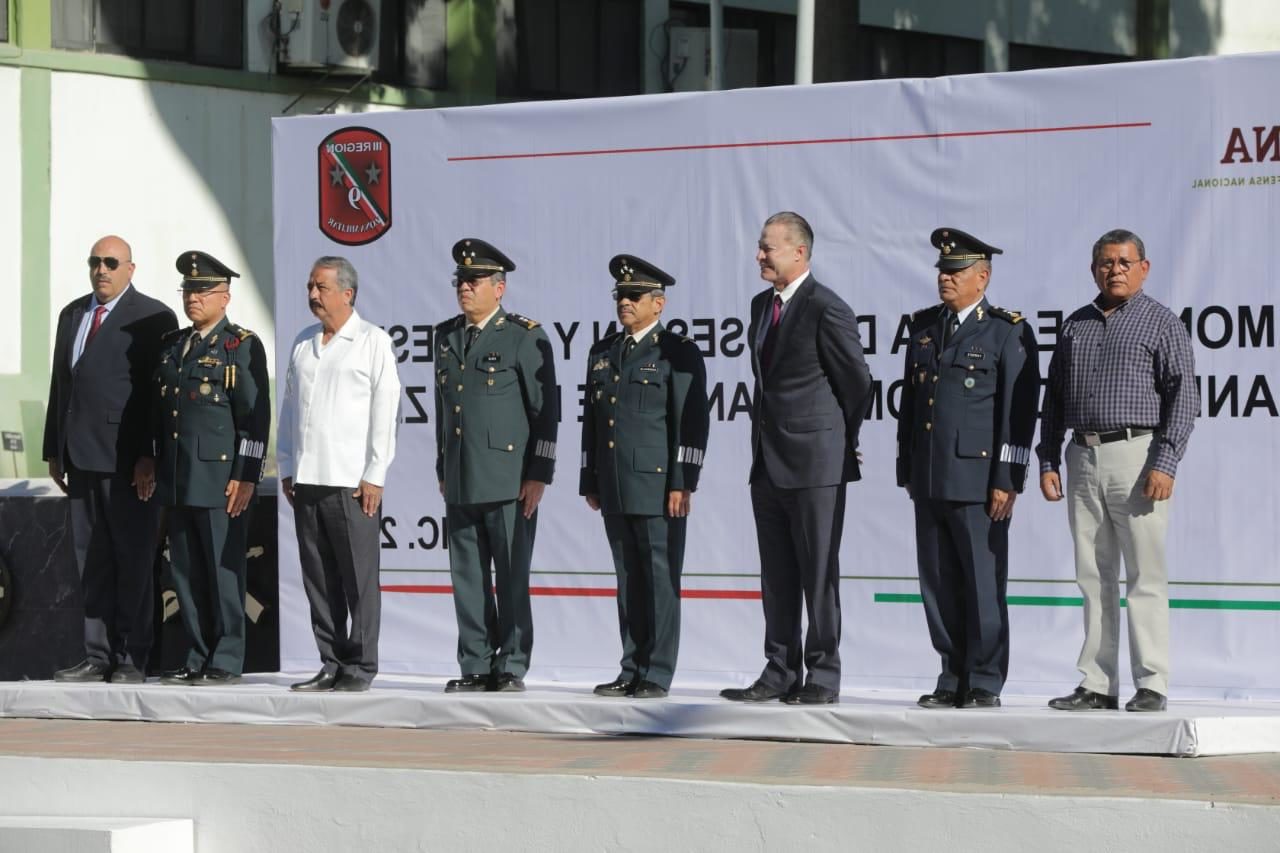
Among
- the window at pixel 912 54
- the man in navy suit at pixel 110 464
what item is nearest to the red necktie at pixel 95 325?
the man in navy suit at pixel 110 464

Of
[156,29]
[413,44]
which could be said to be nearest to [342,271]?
[156,29]

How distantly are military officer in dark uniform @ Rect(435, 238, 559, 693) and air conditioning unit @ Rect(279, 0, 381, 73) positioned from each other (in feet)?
29.6

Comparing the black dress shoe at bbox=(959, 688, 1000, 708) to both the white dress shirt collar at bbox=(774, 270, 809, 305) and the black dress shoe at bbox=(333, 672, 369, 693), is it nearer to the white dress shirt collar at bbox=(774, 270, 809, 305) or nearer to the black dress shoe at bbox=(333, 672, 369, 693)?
the white dress shirt collar at bbox=(774, 270, 809, 305)

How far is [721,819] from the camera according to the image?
239 inches

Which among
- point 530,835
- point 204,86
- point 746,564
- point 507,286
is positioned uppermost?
point 204,86

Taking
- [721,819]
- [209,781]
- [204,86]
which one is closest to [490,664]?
[209,781]

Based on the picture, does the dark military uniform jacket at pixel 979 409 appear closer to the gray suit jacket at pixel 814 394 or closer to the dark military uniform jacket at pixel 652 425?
the gray suit jacket at pixel 814 394

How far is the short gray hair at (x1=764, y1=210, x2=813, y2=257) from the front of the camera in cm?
788

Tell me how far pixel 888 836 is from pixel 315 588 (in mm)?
3271

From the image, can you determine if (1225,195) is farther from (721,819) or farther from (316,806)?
(316,806)

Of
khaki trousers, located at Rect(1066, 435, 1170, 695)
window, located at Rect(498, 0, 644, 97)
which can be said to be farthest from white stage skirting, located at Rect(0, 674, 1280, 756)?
window, located at Rect(498, 0, 644, 97)

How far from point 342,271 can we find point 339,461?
2.44ft

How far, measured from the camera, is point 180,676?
8.75m

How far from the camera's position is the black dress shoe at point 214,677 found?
8727 millimetres
